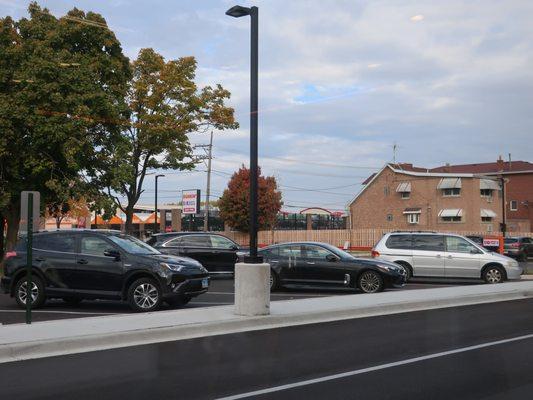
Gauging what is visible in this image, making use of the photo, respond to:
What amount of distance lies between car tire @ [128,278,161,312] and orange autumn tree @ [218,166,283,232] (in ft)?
147

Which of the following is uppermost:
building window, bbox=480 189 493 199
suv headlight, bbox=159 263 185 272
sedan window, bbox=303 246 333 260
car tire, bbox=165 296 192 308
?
building window, bbox=480 189 493 199

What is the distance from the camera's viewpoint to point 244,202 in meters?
58.2

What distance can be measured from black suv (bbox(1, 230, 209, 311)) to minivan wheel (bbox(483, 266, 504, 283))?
11138 mm

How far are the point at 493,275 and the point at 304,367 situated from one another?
572 inches

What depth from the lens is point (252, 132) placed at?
1217cm

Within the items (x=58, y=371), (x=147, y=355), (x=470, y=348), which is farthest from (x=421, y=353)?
(x=58, y=371)

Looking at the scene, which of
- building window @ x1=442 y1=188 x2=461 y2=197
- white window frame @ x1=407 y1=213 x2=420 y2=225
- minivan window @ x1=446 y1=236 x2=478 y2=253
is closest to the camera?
minivan window @ x1=446 y1=236 x2=478 y2=253

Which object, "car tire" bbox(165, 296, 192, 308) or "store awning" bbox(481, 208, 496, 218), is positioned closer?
"car tire" bbox(165, 296, 192, 308)

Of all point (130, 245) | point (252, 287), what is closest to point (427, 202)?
point (130, 245)

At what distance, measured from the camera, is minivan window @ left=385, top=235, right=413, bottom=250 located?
21445 millimetres

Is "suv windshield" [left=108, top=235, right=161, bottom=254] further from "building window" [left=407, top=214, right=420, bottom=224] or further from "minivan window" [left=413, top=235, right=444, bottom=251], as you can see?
"building window" [left=407, top=214, right=420, bottom=224]

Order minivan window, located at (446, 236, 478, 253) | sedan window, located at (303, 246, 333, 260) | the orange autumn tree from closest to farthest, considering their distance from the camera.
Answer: sedan window, located at (303, 246, 333, 260) → minivan window, located at (446, 236, 478, 253) → the orange autumn tree

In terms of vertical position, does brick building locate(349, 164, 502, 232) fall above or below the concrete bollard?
above

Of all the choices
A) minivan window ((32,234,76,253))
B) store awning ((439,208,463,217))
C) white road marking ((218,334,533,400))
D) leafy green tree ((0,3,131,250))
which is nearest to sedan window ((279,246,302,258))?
minivan window ((32,234,76,253))
